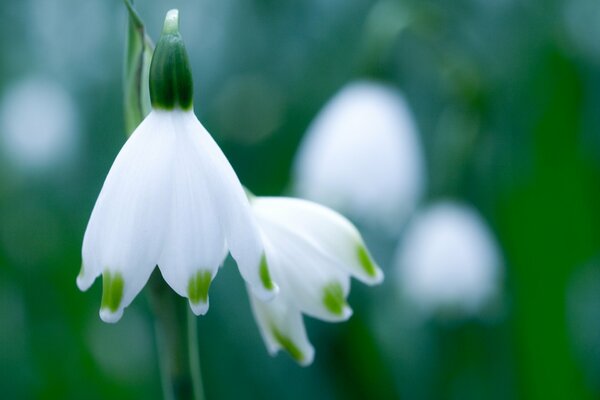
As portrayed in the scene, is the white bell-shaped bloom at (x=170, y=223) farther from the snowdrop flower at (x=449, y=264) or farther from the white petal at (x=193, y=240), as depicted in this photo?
the snowdrop flower at (x=449, y=264)

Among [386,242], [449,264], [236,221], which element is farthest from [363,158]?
[236,221]

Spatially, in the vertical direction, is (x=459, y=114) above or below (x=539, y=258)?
above

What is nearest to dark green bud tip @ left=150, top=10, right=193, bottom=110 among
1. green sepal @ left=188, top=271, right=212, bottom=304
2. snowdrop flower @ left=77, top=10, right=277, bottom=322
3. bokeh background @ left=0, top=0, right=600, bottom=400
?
snowdrop flower @ left=77, top=10, right=277, bottom=322

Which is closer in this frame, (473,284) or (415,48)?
(473,284)

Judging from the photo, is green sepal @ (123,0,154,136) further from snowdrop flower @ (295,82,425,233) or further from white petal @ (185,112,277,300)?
snowdrop flower @ (295,82,425,233)

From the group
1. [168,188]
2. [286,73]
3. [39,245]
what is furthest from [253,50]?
[168,188]

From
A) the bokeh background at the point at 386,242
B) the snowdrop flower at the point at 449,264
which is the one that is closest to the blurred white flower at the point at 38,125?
the bokeh background at the point at 386,242

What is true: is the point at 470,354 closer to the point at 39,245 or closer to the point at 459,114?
the point at 459,114
